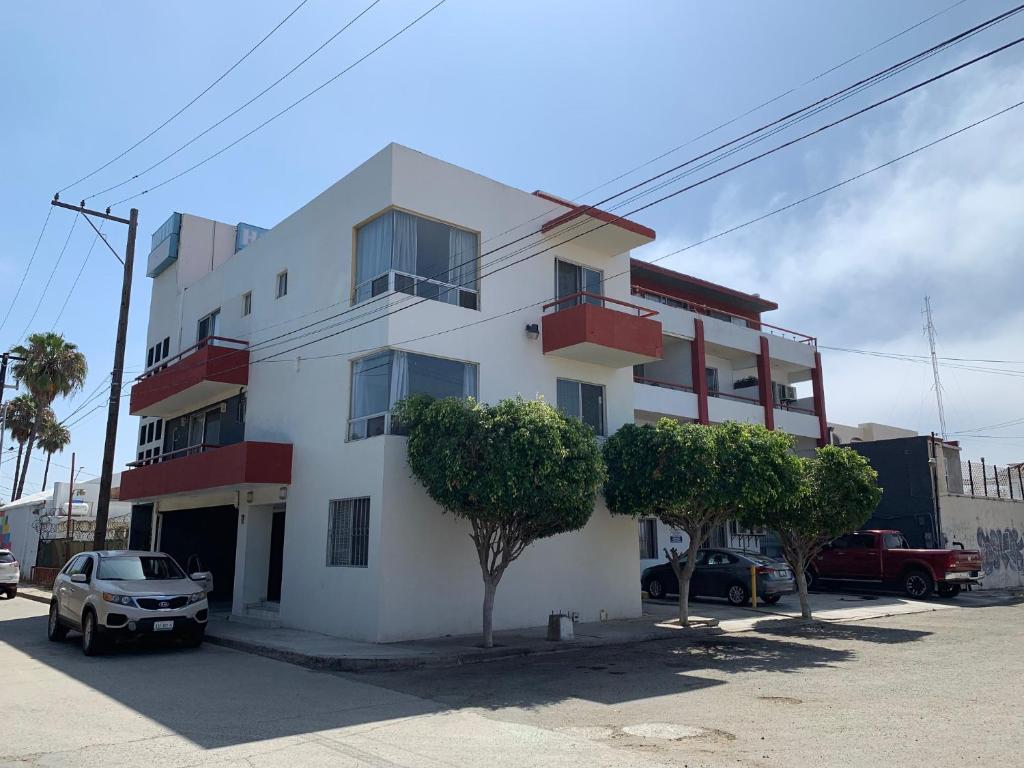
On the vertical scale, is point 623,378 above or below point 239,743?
above

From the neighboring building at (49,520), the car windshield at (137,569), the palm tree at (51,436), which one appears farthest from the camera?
the palm tree at (51,436)

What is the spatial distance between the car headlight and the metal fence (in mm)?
26673

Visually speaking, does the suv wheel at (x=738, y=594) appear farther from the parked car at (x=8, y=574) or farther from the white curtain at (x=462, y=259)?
the parked car at (x=8, y=574)

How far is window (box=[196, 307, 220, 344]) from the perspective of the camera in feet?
74.0

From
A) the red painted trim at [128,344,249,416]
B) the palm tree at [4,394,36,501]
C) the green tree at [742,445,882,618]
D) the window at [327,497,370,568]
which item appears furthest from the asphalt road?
the palm tree at [4,394,36,501]

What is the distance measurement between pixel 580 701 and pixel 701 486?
6.90 m

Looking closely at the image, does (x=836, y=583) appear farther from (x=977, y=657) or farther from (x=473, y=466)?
(x=473, y=466)

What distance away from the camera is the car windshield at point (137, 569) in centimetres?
1388

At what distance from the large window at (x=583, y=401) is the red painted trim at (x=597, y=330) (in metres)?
1.17

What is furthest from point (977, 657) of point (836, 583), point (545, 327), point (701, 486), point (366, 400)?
point (836, 583)

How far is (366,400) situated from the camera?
51.6 feet

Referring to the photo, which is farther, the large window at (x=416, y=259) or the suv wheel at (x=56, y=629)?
the large window at (x=416, y=259)

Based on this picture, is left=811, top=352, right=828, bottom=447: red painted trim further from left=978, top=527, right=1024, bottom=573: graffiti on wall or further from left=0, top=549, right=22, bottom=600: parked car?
left=0, top=549, right=22, bottom=600: parked car

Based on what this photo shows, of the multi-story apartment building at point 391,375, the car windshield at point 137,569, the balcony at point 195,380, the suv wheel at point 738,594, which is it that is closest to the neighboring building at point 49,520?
the balcony at point 195,380
